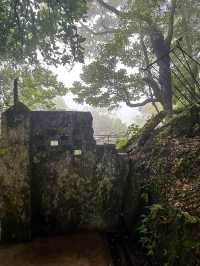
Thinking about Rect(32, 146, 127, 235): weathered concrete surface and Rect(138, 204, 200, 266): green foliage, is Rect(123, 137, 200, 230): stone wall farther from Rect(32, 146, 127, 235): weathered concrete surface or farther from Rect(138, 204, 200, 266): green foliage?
Rect(32, 146, 127, 235): weathered concrete surface

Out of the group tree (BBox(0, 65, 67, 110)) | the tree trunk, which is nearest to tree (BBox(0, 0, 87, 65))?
tree (BBox(0, 65, 67, 110))

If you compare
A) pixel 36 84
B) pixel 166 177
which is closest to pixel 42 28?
pixel 36 84

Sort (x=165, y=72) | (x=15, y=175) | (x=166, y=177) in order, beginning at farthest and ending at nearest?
(x=165, y=72) → (x=15, y=175) → (x=166, y=177)

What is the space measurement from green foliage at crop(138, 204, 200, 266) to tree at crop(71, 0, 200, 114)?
8.55 m

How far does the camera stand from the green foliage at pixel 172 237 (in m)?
3.36

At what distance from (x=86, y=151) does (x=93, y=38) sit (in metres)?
21.0

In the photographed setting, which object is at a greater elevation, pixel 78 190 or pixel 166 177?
pixel 166 177

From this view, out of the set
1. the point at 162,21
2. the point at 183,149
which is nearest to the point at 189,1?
the point at 162,21

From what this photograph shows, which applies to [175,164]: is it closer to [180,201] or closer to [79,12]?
[180,201]

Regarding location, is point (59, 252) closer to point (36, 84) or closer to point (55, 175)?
point (55, 175)

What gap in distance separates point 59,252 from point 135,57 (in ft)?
44.3

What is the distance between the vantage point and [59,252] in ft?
17.1

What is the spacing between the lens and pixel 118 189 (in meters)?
6.61

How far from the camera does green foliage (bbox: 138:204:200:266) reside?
3.36 meters
